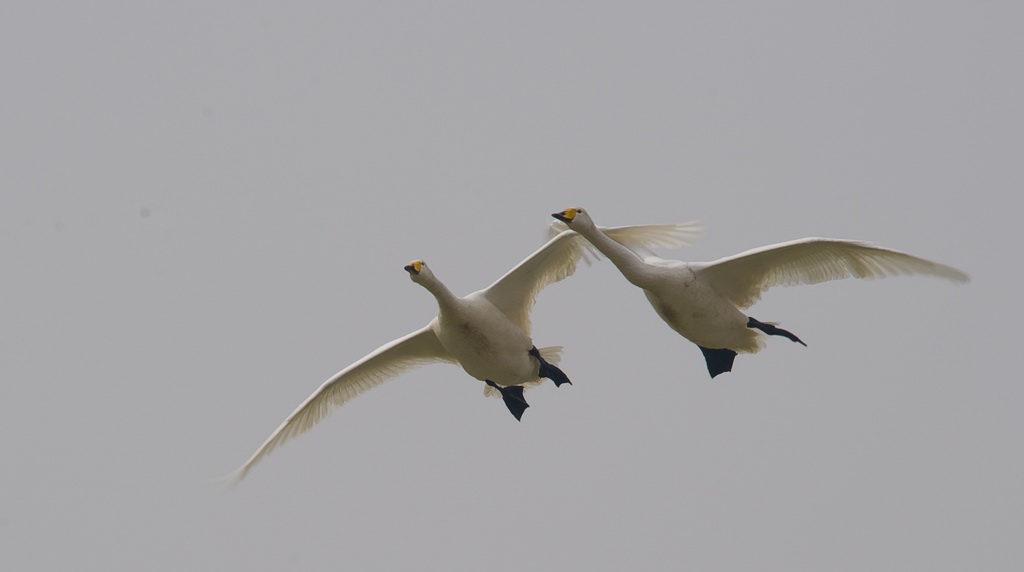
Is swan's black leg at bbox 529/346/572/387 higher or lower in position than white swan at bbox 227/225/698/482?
lower

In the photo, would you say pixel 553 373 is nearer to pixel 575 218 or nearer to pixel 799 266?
pixel 575 218

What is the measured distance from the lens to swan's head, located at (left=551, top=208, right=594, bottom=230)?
97.2ft

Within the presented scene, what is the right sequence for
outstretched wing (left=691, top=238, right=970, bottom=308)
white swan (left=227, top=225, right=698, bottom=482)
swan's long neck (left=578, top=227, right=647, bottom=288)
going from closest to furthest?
outstretched wing (left=691, top=238, right=970, bottom=308) → swan's long neck (left=578, top=227, right=647, bottom=288) → white swan (left=227, top=225, right=698, bottom=482)

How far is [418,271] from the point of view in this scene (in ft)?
96.4

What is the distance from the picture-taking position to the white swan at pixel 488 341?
29984 mm

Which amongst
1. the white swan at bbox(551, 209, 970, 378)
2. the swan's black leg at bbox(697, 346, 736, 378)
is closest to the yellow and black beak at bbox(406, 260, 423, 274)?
the white swan at bbox(551, 209, 970, 378)

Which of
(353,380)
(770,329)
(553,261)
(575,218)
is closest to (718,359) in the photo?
(770,329)

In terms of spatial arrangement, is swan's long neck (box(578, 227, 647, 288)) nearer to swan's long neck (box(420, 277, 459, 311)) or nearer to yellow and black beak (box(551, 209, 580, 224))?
yellow and black beak (box(551, 209, 580, 224))

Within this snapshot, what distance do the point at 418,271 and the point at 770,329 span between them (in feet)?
16.5

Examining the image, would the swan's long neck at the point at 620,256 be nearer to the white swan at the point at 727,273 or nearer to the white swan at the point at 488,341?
the white swan at the point at 727,273

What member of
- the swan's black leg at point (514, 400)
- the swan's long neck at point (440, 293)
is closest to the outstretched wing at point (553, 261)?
the swan's long neck at point (440, 293)

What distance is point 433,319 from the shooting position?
3052 centimetres

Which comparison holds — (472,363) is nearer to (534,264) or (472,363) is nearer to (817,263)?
(534,264)

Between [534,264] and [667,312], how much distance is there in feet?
6.63
